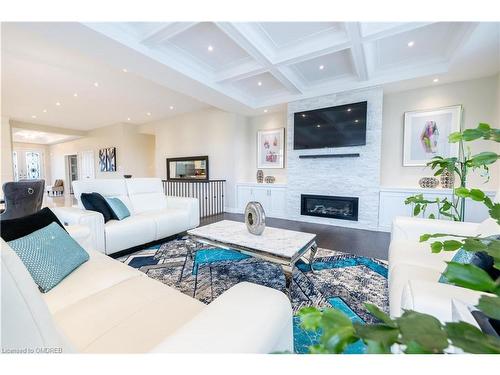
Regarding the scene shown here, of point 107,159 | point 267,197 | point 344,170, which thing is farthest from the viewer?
point 107,159

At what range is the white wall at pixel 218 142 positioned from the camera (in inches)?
210

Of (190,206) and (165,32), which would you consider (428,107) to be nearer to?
(165,32)

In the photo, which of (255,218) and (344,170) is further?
(344,170)

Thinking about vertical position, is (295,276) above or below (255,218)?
below

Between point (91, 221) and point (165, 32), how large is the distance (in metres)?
2.16

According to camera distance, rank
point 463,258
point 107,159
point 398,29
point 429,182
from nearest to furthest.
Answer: point 463,258
point 398,29
point 429,182
point 107,159

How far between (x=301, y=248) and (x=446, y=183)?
326 centimetres

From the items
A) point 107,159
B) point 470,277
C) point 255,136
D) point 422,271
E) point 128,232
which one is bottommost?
point 128,232

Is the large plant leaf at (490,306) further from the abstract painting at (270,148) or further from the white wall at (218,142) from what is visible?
the white wall at (218,142)

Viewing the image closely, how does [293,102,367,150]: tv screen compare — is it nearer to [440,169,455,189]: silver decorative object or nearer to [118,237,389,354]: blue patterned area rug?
[440,169,455,189]: silver decorative object

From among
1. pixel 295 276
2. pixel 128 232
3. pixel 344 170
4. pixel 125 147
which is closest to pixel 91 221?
pixel 128 232

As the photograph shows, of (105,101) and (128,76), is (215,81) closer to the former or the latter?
(128,76)

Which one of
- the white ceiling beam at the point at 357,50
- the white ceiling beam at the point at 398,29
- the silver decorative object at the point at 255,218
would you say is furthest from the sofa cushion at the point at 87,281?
the white ceiling beam at the point at 398,29

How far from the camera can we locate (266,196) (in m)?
5.02
